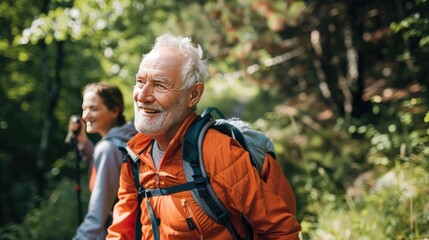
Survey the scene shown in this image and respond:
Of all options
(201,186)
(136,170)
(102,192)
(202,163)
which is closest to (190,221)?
(201,186)

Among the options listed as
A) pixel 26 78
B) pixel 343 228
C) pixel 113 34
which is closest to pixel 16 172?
pixel 26 78

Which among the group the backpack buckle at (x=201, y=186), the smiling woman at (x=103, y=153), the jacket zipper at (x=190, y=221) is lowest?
the jacket zipper at (x=190, y=221)

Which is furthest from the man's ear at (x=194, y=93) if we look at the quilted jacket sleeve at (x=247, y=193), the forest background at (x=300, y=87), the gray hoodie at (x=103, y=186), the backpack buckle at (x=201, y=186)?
the forest background at (x=300, y=87)

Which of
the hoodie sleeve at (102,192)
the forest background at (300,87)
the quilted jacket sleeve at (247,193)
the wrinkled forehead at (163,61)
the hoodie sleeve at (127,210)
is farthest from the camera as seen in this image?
the forest background at (300,87)

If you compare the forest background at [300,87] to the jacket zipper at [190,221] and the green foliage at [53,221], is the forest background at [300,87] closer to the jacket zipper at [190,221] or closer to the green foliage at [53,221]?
the green foliage at [53,221]

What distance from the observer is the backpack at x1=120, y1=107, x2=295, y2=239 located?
2.01 metres

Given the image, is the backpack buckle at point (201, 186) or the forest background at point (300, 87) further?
the forest background at point (300, 87)

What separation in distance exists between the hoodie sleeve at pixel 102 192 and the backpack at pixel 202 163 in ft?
1.88

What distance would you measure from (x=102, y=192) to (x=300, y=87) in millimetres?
9563

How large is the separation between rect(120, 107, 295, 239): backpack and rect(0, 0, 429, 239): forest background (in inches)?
80.6

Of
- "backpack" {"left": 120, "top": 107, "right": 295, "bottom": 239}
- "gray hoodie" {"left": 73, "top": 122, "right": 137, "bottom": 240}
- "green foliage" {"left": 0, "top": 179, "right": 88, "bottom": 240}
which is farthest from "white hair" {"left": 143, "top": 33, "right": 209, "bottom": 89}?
"green foliage" {"left": 0, "top": 179, "right": 88, "bottom": 240}

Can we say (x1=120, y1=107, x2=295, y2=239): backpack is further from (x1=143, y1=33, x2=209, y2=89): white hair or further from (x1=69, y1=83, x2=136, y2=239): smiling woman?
(x1=69, y1=83, x2=136, y2=239): smiling woman

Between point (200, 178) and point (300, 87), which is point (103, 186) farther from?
point (300, 87)

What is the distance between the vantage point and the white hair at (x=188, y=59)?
2262 mm
